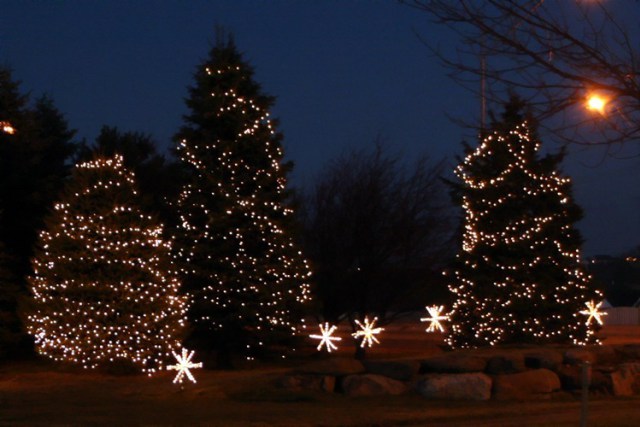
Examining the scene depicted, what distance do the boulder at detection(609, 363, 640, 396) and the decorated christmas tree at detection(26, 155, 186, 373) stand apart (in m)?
9.77

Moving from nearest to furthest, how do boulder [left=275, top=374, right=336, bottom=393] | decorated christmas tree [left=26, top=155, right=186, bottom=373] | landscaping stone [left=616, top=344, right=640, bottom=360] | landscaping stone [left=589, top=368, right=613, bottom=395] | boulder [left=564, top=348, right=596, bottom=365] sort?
boulder [left=275, top=374, right=336, bottom=393], landscaping stone [left=589, top=368, right=613, bottom=395], boulder [left=564, top=348, right=596, bottom=365], landscaping stone [left=616, top=344, right=640, bottom=360], decorated christmas tree [left=26, top=155, right=186, bottom=373]

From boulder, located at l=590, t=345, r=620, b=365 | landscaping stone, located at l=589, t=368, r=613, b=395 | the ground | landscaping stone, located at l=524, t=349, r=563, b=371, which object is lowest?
the ground

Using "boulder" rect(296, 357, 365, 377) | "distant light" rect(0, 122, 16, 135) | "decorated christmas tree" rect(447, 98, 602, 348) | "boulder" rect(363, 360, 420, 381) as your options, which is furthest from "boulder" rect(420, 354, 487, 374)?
"distant light" rect(0, 122, 16, 135)

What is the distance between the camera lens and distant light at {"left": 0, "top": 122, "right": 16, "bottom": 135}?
95.4ft

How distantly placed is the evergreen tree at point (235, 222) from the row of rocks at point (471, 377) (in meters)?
6.17

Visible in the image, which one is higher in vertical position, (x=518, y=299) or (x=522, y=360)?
(x=518, y=299)

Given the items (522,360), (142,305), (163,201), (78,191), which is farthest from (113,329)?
(522,360)

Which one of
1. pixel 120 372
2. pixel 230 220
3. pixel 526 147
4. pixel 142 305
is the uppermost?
pixel 526 147

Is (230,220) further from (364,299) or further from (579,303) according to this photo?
(579,303)

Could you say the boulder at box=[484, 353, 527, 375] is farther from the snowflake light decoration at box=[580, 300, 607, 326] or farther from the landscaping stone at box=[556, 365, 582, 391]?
the snowflake light decoration at box=[580, 300, 607, 326]

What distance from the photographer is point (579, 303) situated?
25.3m

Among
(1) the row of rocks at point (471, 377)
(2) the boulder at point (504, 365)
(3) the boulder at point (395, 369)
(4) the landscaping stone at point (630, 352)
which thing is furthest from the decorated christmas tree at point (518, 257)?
(3) the boulder at point (395, 369)

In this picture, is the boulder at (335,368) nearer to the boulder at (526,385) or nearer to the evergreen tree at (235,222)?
the boulder at (526,385)

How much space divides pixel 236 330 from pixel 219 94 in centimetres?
605
